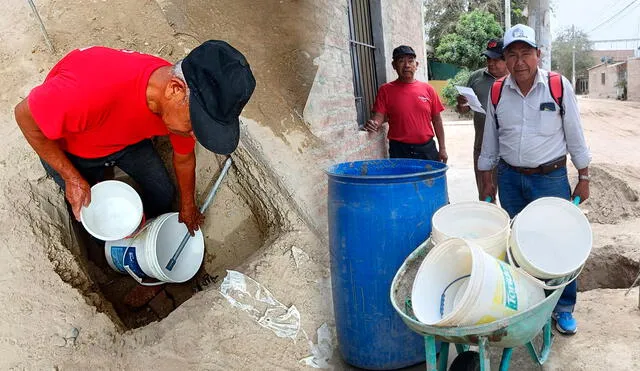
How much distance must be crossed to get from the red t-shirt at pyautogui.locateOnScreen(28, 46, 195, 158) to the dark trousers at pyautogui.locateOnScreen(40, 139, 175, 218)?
0.18 m

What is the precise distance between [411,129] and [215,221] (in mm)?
2248

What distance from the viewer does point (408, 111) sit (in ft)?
15.7

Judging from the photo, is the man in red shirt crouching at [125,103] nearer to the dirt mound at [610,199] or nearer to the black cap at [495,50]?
the black cap at [495,50]

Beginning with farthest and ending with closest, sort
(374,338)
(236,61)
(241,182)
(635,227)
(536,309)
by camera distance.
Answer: (635,227)
(241,182)
(374,338)
(236,61)
(536,309)

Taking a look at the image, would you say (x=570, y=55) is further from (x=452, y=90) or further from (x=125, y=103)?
(x=125, y=103)

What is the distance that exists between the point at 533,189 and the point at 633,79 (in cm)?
2817

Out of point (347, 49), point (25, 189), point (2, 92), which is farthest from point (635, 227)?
point (2, 92)

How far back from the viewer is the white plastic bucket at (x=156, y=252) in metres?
2.81

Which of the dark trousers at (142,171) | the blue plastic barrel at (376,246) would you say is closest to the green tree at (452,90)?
the dark trousers at (142,171)

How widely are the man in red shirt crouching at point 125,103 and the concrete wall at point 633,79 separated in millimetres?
28577

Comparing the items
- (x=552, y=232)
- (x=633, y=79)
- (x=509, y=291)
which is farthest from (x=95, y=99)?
(x=633, y=79)

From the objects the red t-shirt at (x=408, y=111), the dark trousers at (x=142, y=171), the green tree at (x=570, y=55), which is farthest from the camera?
the green tree at (x=570, y=55)

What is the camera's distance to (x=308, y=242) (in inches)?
125

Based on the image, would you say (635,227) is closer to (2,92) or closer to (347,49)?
(347,49)
